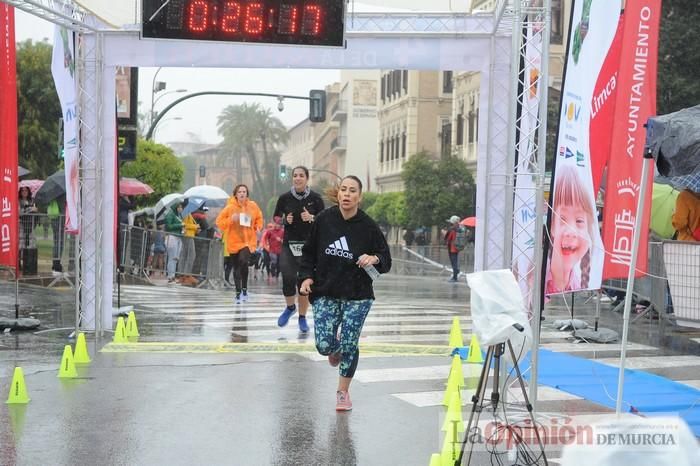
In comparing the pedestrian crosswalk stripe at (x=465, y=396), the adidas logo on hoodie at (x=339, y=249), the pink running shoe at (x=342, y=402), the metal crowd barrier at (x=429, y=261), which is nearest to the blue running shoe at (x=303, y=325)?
the pedestrian crosswalk stripe at (x=465, y=396)

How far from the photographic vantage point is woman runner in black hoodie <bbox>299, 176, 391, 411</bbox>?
8.09 m

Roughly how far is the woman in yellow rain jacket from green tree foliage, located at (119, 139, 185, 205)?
1846 centimetres

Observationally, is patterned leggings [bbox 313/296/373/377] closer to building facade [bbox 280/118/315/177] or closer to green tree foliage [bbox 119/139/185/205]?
green tree foliage [bbox 119/139/185/205]

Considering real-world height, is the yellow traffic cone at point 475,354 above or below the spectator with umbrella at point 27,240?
below

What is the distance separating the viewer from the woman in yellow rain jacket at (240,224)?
17047 millimetres

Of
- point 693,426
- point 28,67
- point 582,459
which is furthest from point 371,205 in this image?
point 582,459

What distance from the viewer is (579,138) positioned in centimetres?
863

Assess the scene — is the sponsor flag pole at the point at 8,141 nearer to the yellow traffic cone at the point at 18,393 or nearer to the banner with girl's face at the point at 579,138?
the yellow traffic cone at the point at 18,393

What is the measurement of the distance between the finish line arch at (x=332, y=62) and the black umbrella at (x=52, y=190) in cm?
1060

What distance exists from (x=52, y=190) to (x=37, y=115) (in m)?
27.2

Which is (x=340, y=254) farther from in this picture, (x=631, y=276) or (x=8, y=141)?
(x=8, y=141)

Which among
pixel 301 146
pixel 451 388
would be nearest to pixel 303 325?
pixel 451 388

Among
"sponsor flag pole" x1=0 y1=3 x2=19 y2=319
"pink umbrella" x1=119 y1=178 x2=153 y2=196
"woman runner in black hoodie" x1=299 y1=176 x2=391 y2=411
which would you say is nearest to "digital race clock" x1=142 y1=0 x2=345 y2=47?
"sponsor flag pole" x1=0 y1=3 x2=19 y2=319

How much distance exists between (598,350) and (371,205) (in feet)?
201
